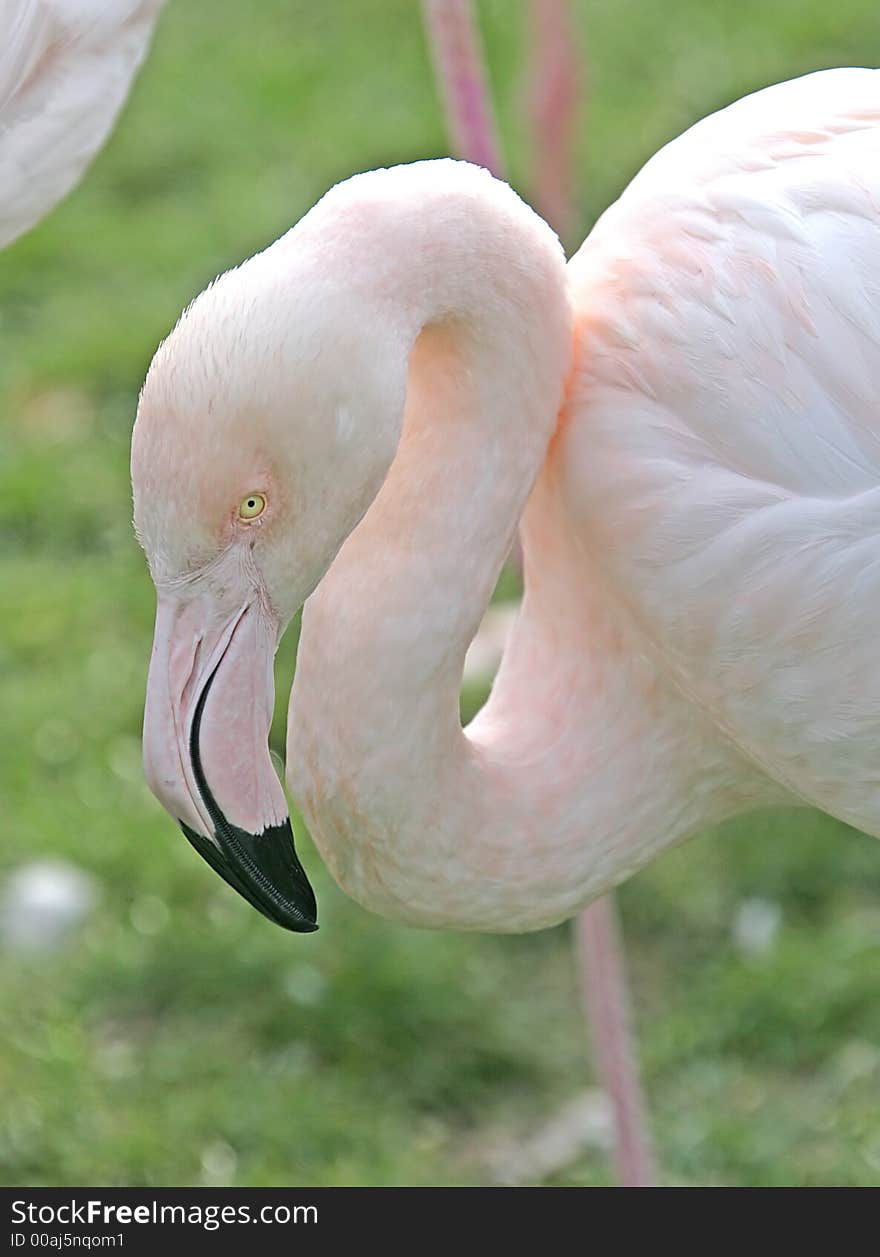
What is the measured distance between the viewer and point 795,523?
217cm

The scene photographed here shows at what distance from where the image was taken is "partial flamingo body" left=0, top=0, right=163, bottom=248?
9.19 ft

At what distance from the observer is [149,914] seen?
Answer: 3725mm

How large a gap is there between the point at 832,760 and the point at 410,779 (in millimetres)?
464

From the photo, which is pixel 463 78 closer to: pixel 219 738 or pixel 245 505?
pixel 245 505

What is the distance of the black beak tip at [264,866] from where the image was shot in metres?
2.09

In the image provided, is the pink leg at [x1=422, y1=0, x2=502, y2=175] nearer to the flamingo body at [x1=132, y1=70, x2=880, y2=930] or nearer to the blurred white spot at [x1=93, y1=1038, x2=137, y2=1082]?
the flamingo body at [x1=132, y1=70, x2=880, y2=930]

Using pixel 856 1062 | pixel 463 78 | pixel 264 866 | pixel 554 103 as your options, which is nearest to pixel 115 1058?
pixel 856 1062

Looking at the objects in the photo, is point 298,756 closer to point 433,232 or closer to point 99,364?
point 433,232

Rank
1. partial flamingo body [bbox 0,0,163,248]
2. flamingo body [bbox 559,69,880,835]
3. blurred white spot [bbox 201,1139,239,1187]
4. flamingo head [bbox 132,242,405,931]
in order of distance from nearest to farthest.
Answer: flamingo head [bbox 132,242,405,931] < flamingo body [bbox 559,69,880,835] < partial flamingo body [bbox 0,0,163,248] < blurred white spot [bbox 201,1139,239,1187]

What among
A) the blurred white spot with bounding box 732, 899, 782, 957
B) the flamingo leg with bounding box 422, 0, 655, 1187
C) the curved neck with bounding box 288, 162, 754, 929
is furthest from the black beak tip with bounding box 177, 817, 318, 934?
the blurred white spot with bounding box 732, 899, 782, 957

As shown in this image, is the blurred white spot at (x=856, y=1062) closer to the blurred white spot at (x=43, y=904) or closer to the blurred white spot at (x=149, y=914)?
the blurred white spot at (x=149, y=914)

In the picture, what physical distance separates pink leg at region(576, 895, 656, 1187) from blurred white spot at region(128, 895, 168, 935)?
918 mm

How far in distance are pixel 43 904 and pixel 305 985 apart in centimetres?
52
